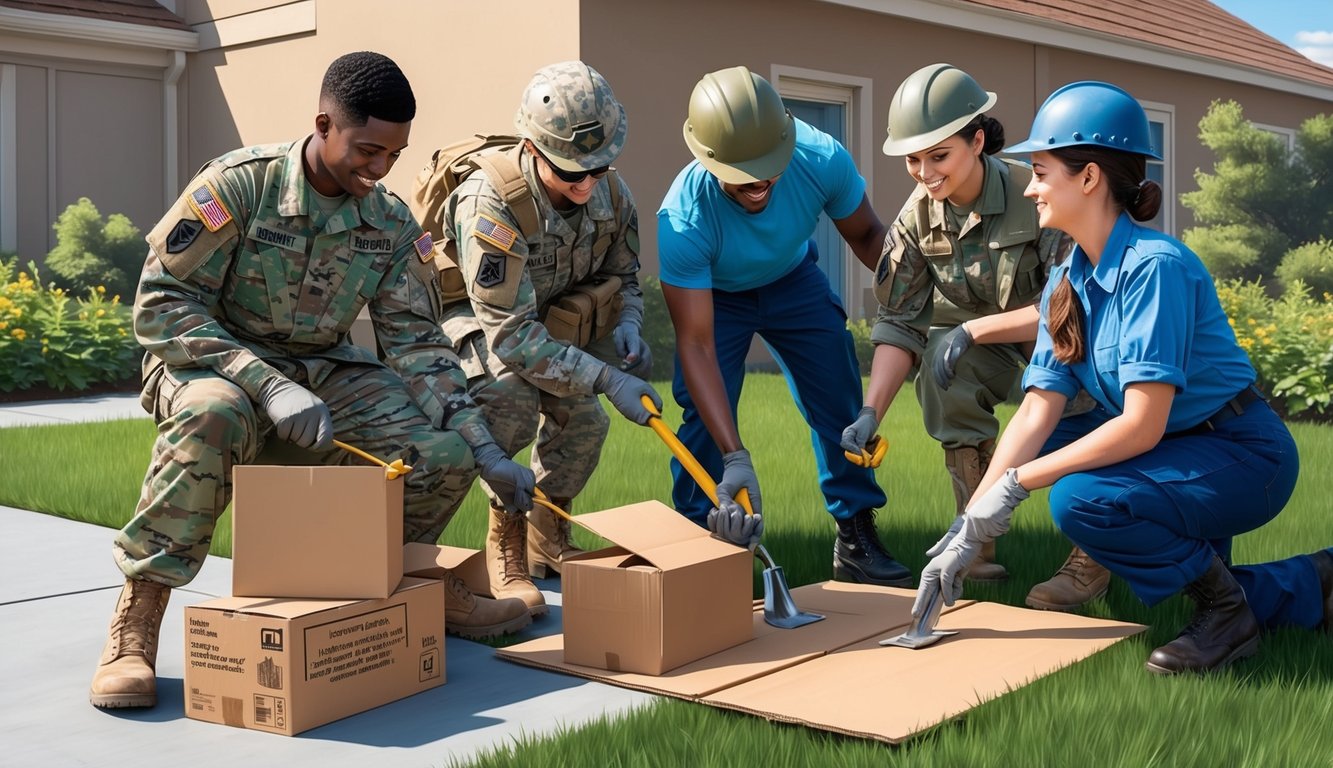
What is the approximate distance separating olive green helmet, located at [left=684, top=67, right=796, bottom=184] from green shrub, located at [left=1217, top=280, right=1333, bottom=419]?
6057mm

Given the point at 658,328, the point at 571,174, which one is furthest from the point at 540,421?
the point at 658,328

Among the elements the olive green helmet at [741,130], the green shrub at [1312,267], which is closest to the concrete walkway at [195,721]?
the olive green helmet at [741,130]

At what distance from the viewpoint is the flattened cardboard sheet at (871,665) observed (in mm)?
3301

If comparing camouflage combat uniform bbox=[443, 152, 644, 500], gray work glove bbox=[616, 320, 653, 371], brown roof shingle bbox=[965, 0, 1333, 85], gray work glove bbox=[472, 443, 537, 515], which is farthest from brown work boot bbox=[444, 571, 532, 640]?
brown roof shingle bbox=[965, 0, 1333, 85]

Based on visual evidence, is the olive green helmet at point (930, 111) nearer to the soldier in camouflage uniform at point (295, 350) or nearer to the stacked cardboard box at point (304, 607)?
the soldier in camouflage uniform at point (295, 350)

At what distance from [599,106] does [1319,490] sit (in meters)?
4.25

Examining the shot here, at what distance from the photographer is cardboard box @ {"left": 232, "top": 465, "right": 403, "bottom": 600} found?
11.2ft

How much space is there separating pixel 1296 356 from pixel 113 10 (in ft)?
42.8

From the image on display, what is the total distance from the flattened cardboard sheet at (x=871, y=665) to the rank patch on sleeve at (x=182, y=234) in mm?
1484

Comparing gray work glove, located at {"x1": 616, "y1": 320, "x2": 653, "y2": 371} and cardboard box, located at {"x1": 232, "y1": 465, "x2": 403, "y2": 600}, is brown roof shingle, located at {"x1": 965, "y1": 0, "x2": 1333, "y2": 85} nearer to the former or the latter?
gray work glove, located at {"x1": 616, "y1": 320, "x2": 653, "y2": 371}

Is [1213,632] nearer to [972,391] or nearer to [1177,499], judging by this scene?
[1177,499]

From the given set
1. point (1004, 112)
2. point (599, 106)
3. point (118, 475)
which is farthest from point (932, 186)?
point (1004, 112)

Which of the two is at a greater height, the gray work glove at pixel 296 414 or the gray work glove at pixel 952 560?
the gray work glove at pixel 296 414

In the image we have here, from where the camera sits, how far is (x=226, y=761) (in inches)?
122
